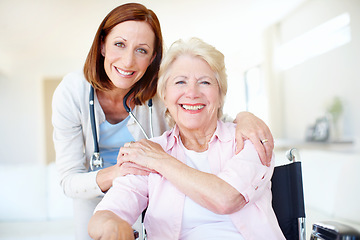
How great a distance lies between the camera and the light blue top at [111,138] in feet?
4.74

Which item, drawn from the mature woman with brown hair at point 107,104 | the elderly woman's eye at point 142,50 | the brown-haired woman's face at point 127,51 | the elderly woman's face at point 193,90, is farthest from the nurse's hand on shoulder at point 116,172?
the elderly woman's eye at point 142,50

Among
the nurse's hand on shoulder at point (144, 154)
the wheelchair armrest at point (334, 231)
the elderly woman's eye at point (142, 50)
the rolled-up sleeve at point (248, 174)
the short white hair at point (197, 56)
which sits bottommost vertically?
the wheelchair armrest at point (334, 231)

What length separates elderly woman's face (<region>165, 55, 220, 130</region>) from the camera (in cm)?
118

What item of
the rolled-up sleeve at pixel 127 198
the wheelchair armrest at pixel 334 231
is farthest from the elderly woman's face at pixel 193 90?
the wheelchair armrest at pixel 334 231

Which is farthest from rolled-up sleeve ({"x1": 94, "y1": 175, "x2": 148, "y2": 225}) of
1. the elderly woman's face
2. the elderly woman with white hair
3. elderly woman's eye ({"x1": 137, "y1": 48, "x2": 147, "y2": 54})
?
elderly woman's eye ({"x1": 137, "y1": 48, "x2": 147, "y2": 54})

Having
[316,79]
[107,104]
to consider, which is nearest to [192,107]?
[107,104]

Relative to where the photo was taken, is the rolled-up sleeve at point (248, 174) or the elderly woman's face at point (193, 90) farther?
the elderly woman's face at point (193, 90)

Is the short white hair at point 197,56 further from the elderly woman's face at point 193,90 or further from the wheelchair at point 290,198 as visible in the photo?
the wheelchair at point 290,198

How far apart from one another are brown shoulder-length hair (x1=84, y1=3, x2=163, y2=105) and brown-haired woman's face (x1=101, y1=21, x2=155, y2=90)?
0.08 ft

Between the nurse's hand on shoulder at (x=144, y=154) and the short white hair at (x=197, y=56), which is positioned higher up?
the short white hair at (x=197, y=56)

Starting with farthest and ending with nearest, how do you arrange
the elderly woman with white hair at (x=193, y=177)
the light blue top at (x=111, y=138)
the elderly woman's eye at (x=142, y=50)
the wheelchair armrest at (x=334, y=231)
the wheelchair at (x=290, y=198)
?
the light blue top at (x=111, y=138), the elderly woman's eye at (x=142, y=50), the wheelchair at (x=290, y=198), the elderly woman with white hair at (x=193, y=177), the wheelchair armrest at (x=334, y=231)

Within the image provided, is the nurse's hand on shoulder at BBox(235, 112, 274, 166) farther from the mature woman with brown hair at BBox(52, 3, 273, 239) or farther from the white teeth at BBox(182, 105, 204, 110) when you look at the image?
the white teeth at BBox(182, 105, 204, 110)

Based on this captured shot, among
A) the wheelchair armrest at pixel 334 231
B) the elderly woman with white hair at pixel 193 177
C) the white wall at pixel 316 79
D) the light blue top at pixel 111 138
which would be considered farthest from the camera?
the white wall at pixel 316 79

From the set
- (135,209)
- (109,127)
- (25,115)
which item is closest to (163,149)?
(135,209)
